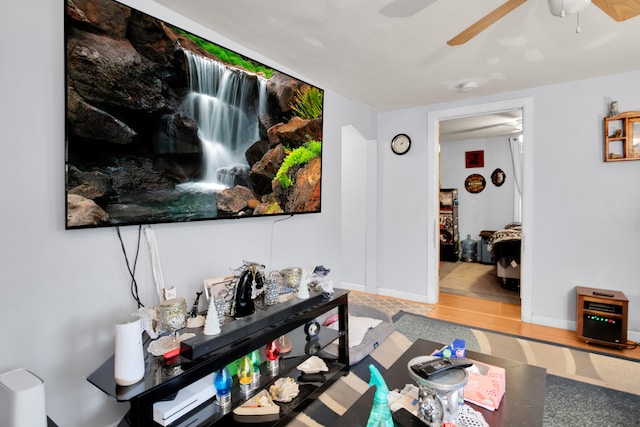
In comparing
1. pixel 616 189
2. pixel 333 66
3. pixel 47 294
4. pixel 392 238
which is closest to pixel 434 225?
pixel 392 238

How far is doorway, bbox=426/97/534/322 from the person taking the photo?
352 centimetres

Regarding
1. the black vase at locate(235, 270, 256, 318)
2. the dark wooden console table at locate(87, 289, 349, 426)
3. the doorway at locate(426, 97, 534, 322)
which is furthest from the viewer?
the doorway at locate(426, 97, 534, 322)

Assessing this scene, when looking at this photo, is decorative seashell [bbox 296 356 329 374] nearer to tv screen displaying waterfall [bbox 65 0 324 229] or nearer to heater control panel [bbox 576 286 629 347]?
tv screen displaying waterfall [bbox 65 0 324 229]

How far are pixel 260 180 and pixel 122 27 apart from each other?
1.24m

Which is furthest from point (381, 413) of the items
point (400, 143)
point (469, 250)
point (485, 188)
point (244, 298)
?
point (485, 188)

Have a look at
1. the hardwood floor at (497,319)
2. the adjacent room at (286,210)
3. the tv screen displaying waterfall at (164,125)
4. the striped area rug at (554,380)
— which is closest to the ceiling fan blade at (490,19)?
the adjacent room at (286,210)

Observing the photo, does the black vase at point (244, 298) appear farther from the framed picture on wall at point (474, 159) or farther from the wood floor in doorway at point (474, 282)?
the framed picture on wall at point (474, 159)

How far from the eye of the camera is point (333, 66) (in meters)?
2.87

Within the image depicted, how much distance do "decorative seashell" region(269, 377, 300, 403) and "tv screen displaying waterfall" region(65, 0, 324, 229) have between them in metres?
1.17

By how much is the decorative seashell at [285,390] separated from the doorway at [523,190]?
2499mm

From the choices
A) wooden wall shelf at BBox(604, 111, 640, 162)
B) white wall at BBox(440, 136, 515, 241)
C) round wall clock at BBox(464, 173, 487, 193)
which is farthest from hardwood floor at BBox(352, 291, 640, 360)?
round wall clock at BBox(464, 173, 487, 193)

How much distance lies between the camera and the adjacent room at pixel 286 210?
4.86 feet

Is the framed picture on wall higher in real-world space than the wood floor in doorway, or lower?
higher

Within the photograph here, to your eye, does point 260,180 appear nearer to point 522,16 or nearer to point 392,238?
point 522,16
